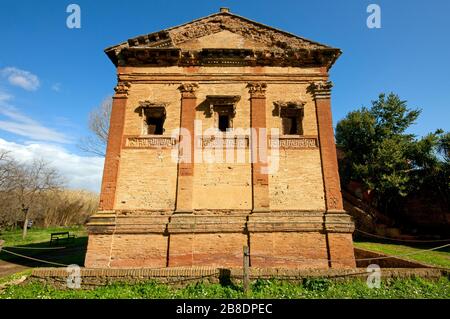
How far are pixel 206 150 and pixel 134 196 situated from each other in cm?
356

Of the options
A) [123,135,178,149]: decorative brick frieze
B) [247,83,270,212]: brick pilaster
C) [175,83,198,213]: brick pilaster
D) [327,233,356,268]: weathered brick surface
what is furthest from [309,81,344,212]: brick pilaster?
[123,135,178,149]: decorative brick frieze

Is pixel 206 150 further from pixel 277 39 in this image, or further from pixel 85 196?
pixel 85 196

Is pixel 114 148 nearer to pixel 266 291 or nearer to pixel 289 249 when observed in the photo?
pixel 266 291

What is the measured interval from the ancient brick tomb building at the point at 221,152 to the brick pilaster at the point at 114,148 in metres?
0.04

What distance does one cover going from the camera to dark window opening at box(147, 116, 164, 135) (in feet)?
38.6

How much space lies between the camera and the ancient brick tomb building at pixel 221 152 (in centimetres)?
984

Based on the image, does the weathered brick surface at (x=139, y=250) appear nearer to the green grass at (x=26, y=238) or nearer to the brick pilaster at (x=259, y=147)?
the brick pilaster at (x=259, y=147)

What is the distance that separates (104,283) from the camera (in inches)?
320

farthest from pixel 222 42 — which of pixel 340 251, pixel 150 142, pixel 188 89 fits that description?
pixel 340 251

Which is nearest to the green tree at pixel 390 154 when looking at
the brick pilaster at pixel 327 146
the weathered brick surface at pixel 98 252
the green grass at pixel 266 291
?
the brick pilaster at pixel 327 146

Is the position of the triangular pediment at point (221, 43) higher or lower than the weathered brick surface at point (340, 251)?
higher

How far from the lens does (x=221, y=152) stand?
11.0 m

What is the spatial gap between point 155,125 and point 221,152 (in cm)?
346
